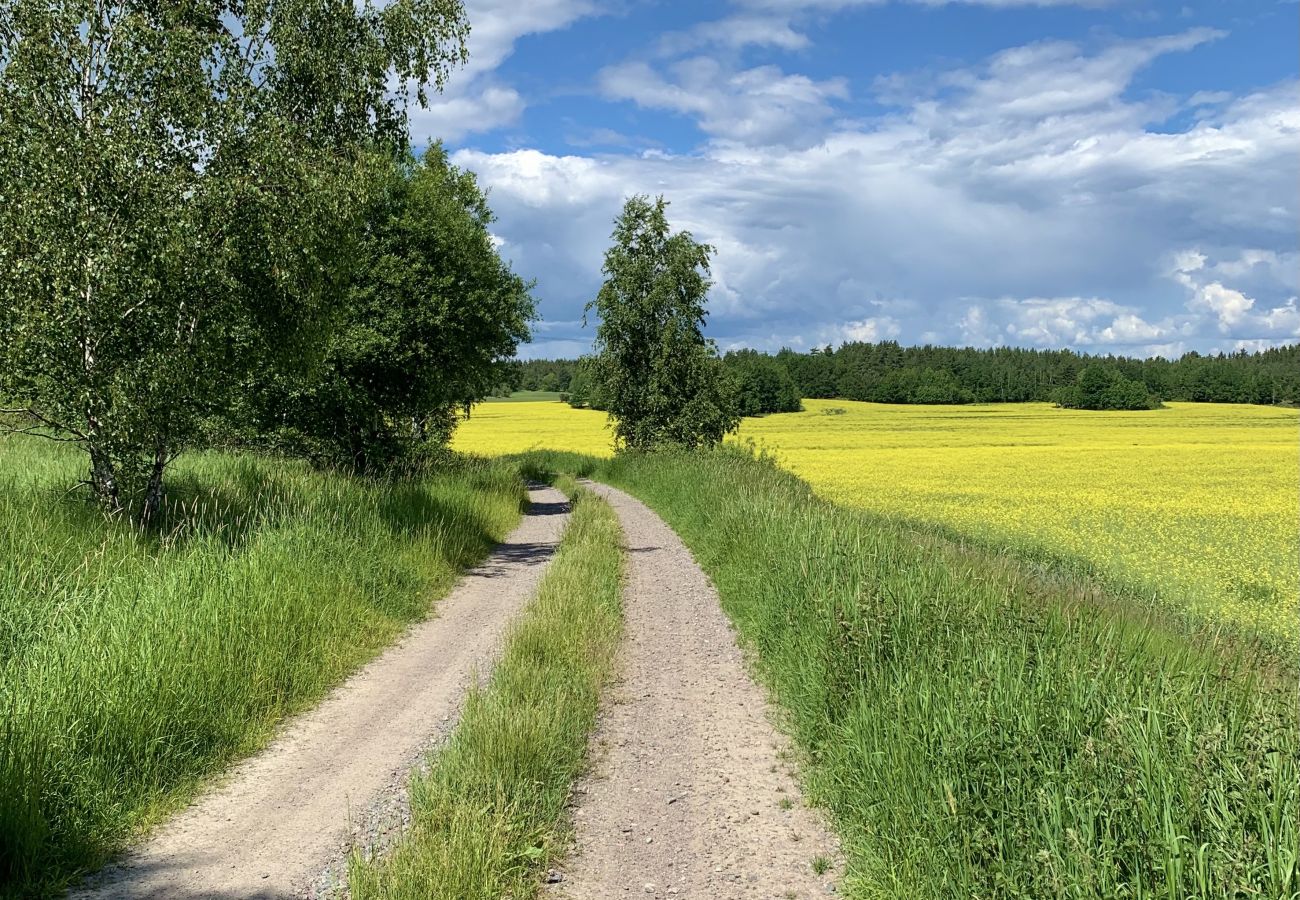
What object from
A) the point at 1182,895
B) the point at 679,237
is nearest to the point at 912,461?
the point at 679,237

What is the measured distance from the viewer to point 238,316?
34.4 feet

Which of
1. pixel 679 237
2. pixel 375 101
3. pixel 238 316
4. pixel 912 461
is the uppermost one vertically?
pixel 679 237

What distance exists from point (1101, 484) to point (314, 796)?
1300 inches

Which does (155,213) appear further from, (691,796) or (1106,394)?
(1106,394)

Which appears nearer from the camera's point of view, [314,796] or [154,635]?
[314,796]

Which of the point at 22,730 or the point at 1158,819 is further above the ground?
the point at 1158,819

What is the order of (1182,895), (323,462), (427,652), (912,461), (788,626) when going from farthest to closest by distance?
(912,461)
(323,462)
(427,652)
(788,626)
(1182,895)

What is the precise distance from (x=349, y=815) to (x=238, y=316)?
26.5ft

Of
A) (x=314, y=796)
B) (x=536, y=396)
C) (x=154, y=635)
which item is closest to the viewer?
(x=314, y=796)

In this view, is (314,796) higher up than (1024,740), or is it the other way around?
(1024,740)

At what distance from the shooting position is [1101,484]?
31.1m

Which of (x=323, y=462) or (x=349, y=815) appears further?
(x=323, y=462)

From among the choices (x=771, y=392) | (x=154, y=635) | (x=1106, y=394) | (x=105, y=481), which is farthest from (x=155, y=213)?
(x=1106, y=394)

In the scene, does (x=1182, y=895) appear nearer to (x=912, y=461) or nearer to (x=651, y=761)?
(x=651, y=761)
